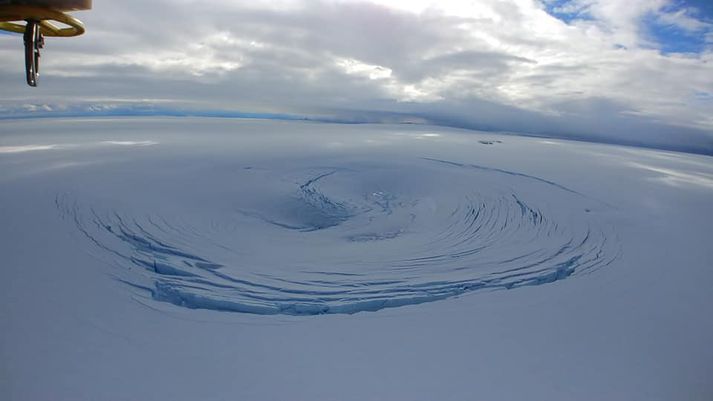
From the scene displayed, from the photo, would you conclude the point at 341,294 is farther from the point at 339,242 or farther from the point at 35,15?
the point at 35,15

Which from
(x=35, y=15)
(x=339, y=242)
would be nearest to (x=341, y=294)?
(x=339, y=242)

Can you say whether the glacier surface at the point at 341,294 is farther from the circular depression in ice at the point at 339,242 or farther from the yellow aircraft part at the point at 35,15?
the yellow aircraft part at the point at 35,15

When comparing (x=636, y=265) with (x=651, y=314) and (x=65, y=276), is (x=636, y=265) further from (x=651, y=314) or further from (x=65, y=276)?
(x=65, y=276)

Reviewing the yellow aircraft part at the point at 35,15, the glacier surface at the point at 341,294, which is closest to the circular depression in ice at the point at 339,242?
the glacier surface at the point at 341,294

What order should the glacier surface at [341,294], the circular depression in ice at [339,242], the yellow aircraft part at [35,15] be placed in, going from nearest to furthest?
1. the yellow aircraft part at [35,15]
2. the glacier surface at [341,294]
3. the circular depression in ice at [339,242]

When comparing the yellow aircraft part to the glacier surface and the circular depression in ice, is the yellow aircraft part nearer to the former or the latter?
the glacier surface

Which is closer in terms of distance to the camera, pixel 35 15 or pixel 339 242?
pixel 35 15

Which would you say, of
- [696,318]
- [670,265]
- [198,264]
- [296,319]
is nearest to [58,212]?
[198,264]

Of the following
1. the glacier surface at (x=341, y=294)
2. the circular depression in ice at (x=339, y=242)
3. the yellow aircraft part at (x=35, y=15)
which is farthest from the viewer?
the circular depression in ice at (x=339, y=242)

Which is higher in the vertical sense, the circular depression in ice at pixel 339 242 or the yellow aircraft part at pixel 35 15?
the yellow aircraft part at pixel 35 15
